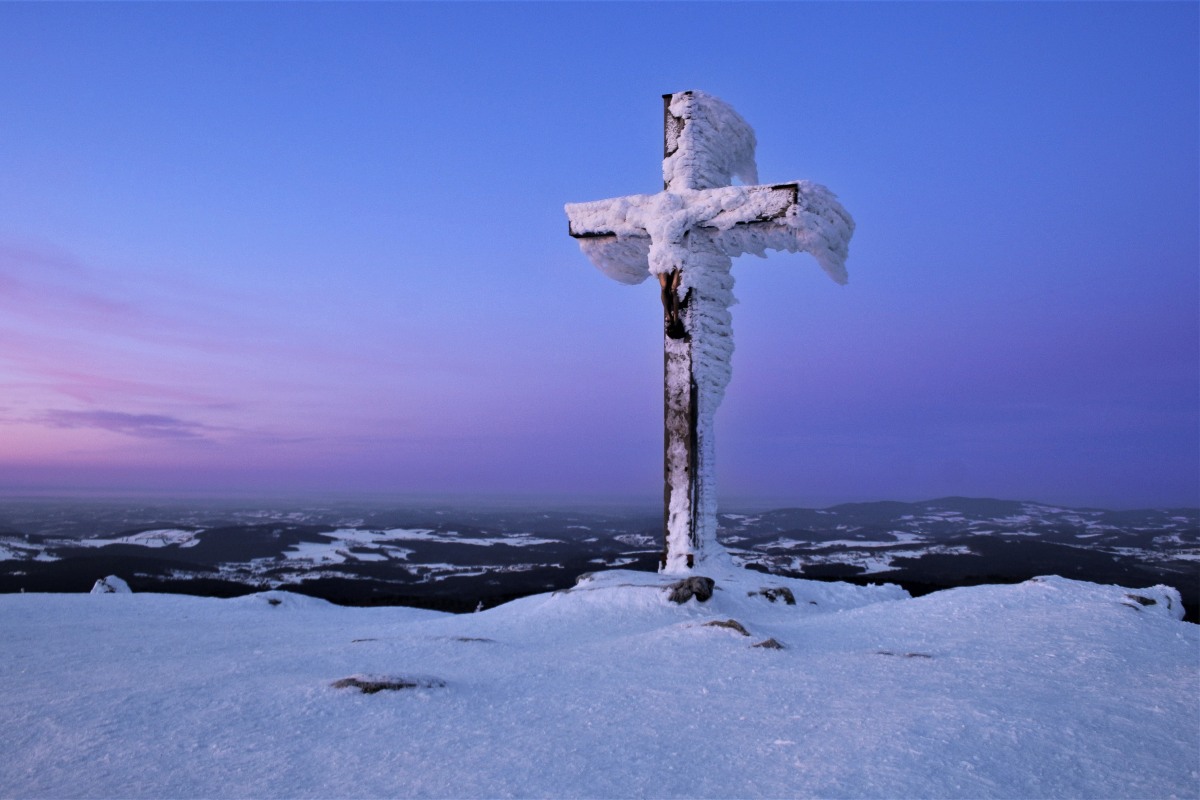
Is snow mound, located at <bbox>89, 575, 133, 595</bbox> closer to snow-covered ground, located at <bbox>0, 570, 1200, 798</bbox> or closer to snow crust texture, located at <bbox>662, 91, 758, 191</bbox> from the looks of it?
snow-covered ground, located at <bbox>0, 570, 1200, 798</bbox>

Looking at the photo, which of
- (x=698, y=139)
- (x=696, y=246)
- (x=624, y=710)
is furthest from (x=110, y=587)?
(x=698, y=139)

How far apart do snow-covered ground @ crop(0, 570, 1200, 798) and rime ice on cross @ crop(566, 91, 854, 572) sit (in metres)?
3.50

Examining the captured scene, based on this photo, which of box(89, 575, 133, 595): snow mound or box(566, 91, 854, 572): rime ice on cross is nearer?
box(89, 575, 133, 595): snow mound

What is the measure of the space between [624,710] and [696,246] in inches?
284

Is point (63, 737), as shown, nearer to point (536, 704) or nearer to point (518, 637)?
point (536, 704)

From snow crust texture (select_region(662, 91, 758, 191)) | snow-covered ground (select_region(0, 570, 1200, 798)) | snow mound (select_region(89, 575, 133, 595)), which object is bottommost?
snow mound (select_region(89, 575, 133, 595))

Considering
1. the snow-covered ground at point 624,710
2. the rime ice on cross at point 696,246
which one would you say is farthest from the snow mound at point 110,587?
the rime ice on cross at point 696,246

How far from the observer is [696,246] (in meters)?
9.48

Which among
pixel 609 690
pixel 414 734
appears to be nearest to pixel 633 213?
pixel 609 690

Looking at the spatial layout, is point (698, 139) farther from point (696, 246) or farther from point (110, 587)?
point (110, 587)

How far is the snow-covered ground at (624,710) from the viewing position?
8.30 feet

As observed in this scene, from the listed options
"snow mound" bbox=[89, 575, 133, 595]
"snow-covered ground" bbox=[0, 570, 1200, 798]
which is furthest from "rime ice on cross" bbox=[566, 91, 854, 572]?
"snow mound" bbox=[89, 575, 133, 595]

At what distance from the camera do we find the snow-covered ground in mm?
2529

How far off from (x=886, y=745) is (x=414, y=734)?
1923 millimetres
